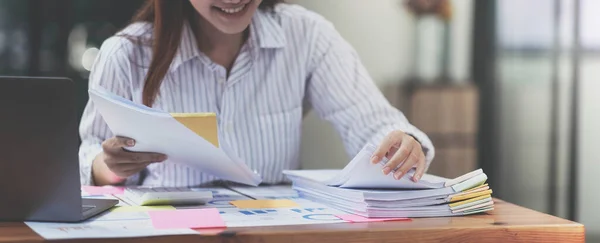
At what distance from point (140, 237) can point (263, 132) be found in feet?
2.70

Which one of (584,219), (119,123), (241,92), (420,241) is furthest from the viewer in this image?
(584,219)

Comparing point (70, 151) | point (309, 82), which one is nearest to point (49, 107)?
point (70, 151)

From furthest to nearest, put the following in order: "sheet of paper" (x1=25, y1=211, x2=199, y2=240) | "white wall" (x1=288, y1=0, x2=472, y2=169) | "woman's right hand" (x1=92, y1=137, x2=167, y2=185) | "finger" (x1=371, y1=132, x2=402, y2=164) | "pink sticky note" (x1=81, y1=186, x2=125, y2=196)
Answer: "white wall" (x1=288, y1=0, x2=472, y2=169) < "pink sticky note" (x1=81, y1=186, x2=125, y2=196) < "woman's right hand" (x1=92, y1=137, x2=167, y2=185) < "finger" (x1=371, y1=132, x2=402, y2=164) < "sheet of paper" (x1=25, y1=211, x2=199, y2=240)

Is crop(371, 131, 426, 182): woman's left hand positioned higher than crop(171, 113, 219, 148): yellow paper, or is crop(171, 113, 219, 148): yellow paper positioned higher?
crop(171, 113, 219, 148): yellow paper

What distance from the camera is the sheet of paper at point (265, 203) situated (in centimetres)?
135

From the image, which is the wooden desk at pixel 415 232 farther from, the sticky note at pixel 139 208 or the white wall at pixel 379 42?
the white wall at pixel 379 42

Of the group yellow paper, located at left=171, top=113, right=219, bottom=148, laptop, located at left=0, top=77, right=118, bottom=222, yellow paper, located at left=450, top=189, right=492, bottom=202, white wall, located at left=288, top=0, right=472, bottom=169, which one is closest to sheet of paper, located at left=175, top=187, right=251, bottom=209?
yellow paper, located at left=171, top=113, right=219, bottom=148

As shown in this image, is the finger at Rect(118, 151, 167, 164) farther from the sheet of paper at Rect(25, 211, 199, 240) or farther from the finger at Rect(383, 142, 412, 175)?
the finger at Rect(383, 142, 412, 175)

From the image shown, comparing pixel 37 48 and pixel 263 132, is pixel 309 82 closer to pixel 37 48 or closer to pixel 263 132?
pixel 263 132

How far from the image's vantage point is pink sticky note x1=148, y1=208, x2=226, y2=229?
1.12 metres

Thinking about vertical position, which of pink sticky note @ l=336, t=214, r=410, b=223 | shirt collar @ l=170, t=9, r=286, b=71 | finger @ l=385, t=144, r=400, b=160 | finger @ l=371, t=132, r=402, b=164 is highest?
shirt collar @ l=170, t=9, r=286, b=71

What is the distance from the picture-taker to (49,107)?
1.08 meters

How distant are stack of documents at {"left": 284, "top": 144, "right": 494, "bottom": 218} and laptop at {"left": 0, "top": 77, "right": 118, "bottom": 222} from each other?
0.40 metres

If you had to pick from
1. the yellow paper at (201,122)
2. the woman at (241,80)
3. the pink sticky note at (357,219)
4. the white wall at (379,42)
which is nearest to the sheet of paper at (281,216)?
the pink sticky note at (357,219)
